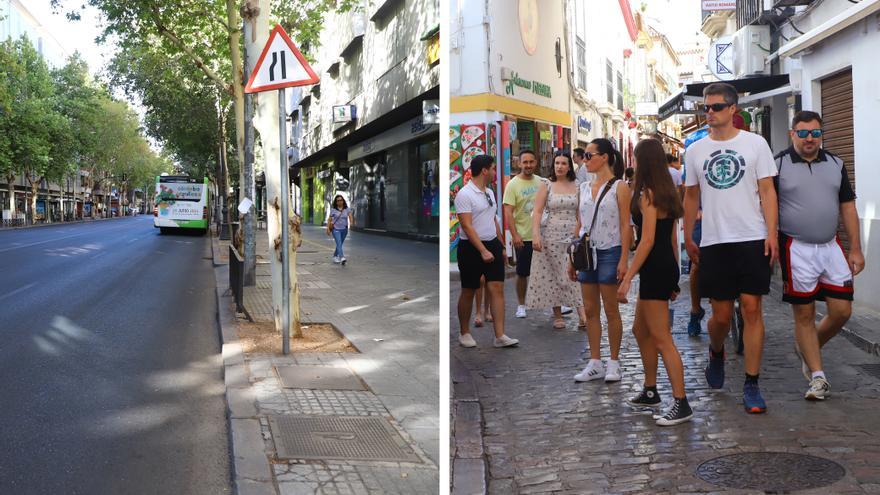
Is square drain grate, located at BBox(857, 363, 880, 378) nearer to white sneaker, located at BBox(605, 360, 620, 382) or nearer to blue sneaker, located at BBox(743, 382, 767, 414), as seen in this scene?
blue sneaker, located at BBox(743, 382, 767, 414)

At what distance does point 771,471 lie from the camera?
3.81m

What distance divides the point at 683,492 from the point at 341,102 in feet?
102

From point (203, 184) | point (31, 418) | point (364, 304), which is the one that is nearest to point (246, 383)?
point (31, 418)

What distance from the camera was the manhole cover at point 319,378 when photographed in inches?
261

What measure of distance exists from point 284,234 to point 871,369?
16.4 feet

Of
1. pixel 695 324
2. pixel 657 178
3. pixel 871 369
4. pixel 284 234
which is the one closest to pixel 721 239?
pixel 657 178

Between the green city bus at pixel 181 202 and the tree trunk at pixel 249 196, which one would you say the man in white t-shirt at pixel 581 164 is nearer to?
the tree trunk at pixel 249 196

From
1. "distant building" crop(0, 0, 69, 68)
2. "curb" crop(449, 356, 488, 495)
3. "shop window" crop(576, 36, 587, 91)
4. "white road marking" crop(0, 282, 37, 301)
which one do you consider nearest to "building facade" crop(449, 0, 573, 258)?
"shop window" crop(576, 36, 587, 91)

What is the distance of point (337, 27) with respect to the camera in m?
31.4

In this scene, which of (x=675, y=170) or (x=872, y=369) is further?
(x=675, y=170)

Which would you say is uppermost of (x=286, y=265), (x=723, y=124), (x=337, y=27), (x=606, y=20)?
(x=337, y=27)

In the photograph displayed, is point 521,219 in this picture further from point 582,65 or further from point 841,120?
point 582,65

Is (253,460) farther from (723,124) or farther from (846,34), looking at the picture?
(846,34)

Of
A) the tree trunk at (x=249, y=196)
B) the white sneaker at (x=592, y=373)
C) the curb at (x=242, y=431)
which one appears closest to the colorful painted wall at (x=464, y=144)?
the curb at (x=242, y=431)
